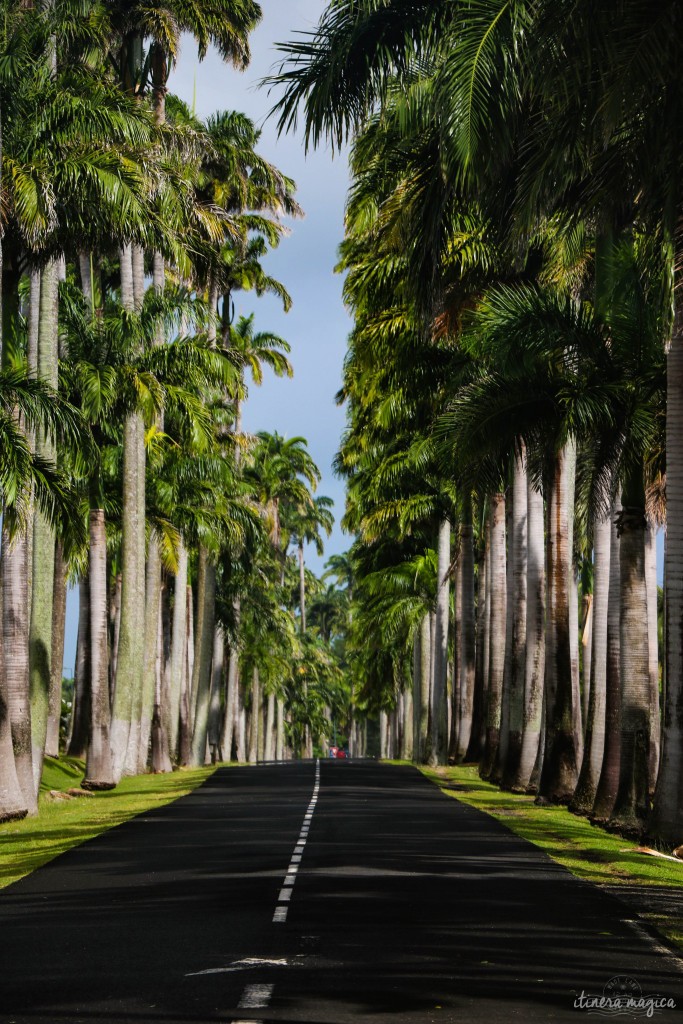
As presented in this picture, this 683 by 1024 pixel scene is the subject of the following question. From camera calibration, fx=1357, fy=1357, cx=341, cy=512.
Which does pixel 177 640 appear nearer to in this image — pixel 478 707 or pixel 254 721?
pixel 478 707

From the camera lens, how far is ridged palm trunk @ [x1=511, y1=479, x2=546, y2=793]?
1120 inches

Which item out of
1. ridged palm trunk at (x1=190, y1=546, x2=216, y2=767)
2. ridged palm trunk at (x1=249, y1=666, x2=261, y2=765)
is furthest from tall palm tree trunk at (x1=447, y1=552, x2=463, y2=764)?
ridged palm trunk at (x1=249, y1=666, x2=261, y2=765)

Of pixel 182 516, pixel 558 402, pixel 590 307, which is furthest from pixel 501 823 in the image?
pixel 182 516

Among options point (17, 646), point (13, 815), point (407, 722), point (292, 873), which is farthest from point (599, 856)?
point (407, 722)

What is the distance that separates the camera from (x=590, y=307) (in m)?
22.8

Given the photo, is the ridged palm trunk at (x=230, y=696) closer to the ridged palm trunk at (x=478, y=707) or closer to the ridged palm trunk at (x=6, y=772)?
the ridged palm trunk at (x=478, y=707)

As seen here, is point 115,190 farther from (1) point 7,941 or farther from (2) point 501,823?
(1) point 7,941

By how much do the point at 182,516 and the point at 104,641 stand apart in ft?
23.0

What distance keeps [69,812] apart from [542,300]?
1274 cm

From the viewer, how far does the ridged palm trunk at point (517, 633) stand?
29.8 metres

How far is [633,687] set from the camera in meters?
20.4

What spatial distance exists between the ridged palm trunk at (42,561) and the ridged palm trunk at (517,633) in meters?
9.98

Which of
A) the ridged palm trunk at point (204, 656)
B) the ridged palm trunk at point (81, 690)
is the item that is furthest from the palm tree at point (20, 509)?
the ridged palm trunk at point (204, 656)

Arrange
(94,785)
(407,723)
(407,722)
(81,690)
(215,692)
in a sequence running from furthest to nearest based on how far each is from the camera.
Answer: (407,722) → (407,723) → (215,692) → (81,690) → (94,785)
